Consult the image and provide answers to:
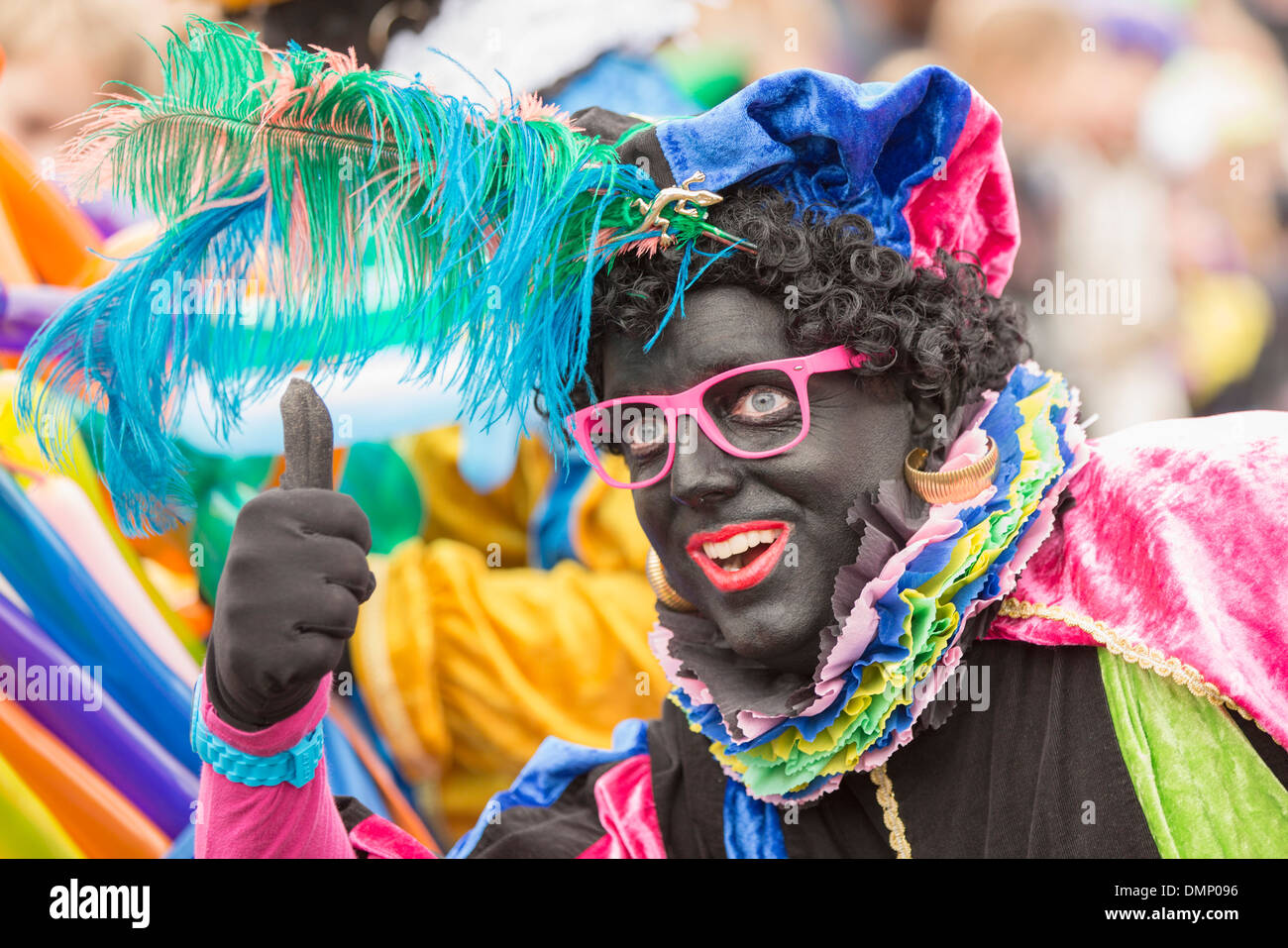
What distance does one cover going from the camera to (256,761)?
1.30 m

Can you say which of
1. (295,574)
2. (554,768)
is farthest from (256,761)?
(554,768)

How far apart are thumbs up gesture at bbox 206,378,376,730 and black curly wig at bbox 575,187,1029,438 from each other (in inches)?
16.4

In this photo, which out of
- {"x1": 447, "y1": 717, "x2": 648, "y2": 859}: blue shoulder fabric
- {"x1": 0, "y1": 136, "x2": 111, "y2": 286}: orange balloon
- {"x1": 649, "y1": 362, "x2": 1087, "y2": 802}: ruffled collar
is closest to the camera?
{"x1": 649, "y1": 362, "x2": 1087, "y2": 802}: ruffled collar

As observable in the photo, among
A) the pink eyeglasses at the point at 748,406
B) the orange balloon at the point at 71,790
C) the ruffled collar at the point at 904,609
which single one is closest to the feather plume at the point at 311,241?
the pink eyeglasses at the point at 748,406

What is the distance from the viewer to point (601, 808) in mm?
1602

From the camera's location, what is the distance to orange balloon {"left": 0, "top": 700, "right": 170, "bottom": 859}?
2111mm

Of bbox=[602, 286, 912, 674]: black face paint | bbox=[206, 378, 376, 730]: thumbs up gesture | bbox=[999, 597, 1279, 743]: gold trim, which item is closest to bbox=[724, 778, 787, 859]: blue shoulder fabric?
bbox=[602, 286, 912, 674]: black face paint

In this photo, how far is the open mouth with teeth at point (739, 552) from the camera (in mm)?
1354

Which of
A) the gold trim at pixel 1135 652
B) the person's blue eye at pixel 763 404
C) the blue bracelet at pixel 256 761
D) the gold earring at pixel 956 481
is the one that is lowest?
the blue bracelet at pixel 256 761

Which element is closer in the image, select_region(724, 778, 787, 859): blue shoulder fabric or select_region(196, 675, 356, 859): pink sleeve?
select_region(196, 675, 356, 859): pink sleeve

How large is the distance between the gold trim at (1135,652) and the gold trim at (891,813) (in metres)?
0.27

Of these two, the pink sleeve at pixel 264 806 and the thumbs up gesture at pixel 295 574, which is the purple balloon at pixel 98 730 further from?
the thumbs up gesture at pixel 295 574

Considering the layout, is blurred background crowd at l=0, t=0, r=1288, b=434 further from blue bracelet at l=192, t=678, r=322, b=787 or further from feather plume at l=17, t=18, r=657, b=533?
blue bracelet at l=192, t=678, r=322, b=787
